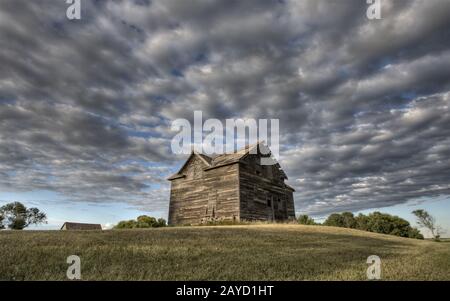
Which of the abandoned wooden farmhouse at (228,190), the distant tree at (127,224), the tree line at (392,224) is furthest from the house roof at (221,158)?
the tree line at (392,224)

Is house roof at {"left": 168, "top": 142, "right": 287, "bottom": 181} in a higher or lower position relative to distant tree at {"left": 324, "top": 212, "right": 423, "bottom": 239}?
higher

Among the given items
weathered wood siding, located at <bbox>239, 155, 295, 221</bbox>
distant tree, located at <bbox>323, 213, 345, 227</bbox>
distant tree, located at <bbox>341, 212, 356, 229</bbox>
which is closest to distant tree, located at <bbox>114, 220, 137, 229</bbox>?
weathered wood siding, located at <bbox>239, 155, 295, 221</bbox>

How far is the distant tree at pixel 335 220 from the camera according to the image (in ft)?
240

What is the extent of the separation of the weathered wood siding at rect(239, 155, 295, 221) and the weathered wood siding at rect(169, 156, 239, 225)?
1.07 meters

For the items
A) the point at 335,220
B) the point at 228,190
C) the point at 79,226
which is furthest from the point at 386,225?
the point at 79,226

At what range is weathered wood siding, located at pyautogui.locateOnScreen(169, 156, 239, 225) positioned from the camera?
88.8ft

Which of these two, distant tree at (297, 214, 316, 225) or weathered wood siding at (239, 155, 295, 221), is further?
distant tree at (297, 214, 316, 225)

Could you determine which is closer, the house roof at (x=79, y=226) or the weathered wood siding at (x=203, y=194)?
the weathered wood siding at (x=203, y=194)

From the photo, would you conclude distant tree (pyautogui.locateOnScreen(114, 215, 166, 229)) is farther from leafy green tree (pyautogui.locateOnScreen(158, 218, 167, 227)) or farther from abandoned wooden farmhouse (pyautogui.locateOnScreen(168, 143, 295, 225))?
abandoned wooden farmhouse (pyautogui.locateOnScreen(168, 143, 295, 225))

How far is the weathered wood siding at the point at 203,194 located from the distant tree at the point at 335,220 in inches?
2195

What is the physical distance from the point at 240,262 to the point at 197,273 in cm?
173

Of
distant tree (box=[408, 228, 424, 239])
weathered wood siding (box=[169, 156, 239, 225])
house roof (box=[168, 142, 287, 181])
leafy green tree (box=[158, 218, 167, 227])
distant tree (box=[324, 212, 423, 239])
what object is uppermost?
house roof (box=[168, 142, 287, 181])

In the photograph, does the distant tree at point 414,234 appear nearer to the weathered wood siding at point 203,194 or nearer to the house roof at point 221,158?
the house roof at point 221,158

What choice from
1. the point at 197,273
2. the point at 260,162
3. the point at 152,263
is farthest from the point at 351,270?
the point at 260,162
